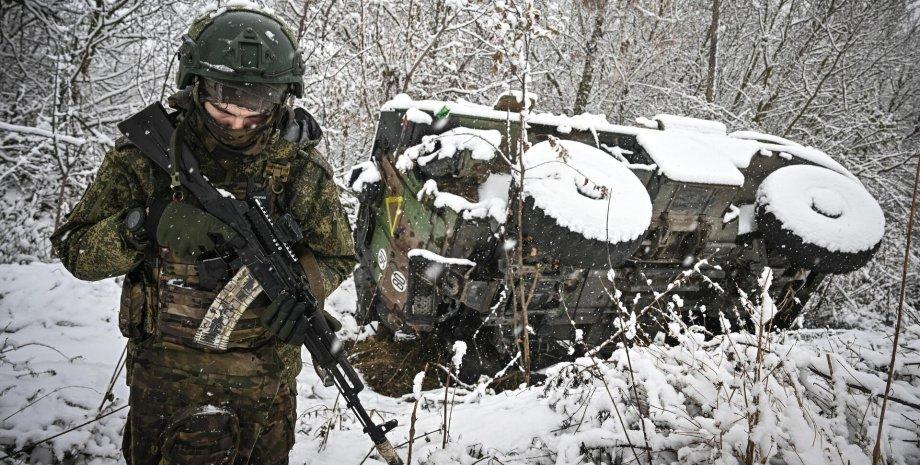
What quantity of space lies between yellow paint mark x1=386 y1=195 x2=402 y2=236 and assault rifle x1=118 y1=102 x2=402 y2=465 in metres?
2.39

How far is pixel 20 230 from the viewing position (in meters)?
5.70

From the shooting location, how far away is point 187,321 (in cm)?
186

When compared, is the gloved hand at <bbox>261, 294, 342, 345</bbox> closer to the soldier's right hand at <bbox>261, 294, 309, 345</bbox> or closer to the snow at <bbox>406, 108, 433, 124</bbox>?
the soldier's right hand at <bbox>261, 294, 309, 345</bbox>

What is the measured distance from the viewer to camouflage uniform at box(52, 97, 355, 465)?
5.78 feet

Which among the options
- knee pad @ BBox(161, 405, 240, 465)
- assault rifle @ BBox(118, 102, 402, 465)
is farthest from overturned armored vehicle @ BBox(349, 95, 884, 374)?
knee pad @ BBox(161, 405, 240, 465)

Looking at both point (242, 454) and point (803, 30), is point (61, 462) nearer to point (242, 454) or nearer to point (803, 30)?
point (242, 454)

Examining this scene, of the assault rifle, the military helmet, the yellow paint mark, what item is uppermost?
the military helmet

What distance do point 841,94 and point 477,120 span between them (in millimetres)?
8749

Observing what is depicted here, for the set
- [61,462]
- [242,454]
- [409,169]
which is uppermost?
[409,169]

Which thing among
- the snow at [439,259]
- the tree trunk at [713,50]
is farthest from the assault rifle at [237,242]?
the tree trunk at [713,50]

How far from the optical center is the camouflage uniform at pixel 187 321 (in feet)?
5.78

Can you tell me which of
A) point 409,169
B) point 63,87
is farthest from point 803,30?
point 63,87

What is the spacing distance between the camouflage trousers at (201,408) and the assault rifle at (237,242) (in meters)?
0.15

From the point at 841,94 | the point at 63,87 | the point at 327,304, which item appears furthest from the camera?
the point at 841,94
